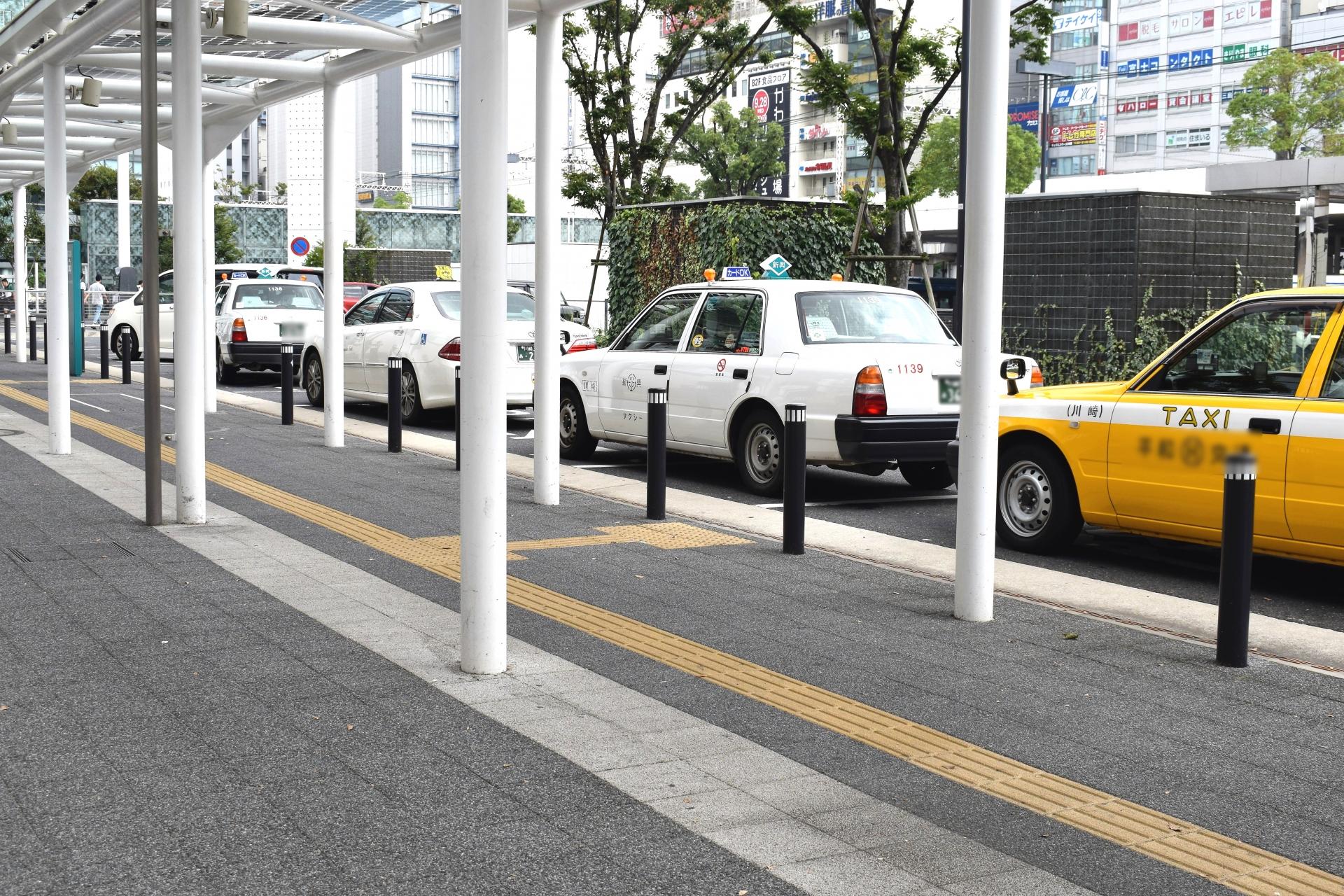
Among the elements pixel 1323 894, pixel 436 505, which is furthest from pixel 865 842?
pixel 436 505

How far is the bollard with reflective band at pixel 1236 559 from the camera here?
6211 millimetres

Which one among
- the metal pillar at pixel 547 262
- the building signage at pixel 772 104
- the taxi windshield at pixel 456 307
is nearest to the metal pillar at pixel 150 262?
the metal pillar at pixel 547 262

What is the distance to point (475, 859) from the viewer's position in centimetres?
412

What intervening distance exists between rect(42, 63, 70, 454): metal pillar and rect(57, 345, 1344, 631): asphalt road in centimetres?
406

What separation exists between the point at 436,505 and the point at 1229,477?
6.00 meters

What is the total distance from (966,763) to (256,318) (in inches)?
763

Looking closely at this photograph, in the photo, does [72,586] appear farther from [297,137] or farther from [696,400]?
[297,137]

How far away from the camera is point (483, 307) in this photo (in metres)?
5.84

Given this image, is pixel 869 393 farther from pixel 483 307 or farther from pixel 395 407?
pixel 395 407

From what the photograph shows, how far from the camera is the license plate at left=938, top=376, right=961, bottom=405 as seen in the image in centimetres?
797

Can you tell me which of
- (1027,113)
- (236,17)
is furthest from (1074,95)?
(236,17)

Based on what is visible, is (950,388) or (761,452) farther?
(761,452)

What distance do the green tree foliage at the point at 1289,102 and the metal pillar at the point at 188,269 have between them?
6133 centimetres

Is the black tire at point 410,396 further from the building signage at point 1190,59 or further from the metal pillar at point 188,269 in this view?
the building signage at point 1190,59
